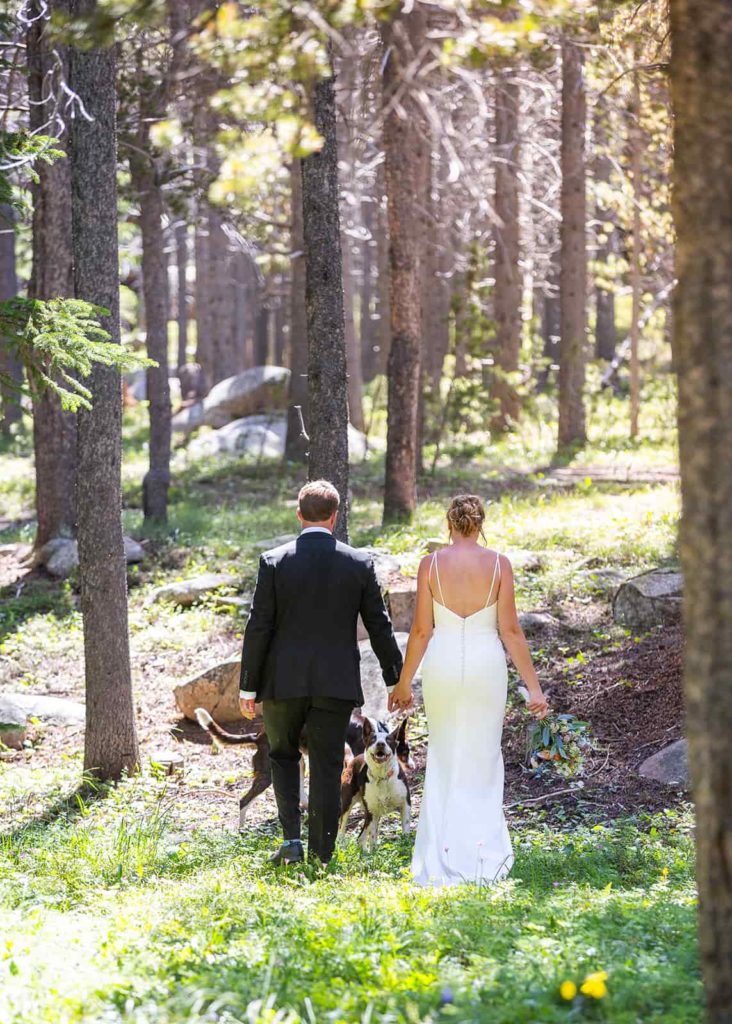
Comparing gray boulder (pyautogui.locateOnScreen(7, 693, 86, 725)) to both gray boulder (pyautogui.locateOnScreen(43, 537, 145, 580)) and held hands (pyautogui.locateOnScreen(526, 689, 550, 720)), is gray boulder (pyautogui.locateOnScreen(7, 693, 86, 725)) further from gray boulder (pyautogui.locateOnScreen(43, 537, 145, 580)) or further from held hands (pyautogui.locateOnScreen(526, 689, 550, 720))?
held hands (pyautogui.locateOnScreen(526, 689, 550, 720))

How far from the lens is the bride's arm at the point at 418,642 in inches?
270

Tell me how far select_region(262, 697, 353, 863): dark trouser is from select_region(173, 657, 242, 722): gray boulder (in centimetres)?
435

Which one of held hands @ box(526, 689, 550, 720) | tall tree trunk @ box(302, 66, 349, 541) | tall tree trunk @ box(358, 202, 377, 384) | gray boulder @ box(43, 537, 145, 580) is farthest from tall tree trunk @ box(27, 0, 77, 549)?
tall tree trunk @ box(358, 202, 377, 384)

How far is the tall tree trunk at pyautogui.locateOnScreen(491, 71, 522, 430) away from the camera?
81.8ft

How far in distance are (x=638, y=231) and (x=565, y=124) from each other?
2.49 m

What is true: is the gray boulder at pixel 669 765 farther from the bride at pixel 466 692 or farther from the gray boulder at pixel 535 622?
the gray boulder at pixel 535 622

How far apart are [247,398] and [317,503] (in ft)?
80.3

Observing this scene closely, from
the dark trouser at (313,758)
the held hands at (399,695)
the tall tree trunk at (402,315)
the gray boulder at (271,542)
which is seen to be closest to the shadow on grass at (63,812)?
the dark trouser at (313,758)

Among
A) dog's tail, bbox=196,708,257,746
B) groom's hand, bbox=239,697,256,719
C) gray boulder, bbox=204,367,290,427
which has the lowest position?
dog's tail, bbox=196,708,257,746

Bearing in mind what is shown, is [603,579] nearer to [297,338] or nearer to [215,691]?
[215,691]

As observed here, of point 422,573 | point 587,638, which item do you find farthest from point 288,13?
point 587,638

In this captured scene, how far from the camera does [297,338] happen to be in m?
22.4

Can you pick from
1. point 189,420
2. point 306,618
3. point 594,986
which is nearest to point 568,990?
point 594,986

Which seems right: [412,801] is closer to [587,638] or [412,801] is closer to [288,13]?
[587,638]
